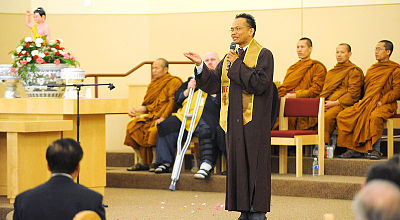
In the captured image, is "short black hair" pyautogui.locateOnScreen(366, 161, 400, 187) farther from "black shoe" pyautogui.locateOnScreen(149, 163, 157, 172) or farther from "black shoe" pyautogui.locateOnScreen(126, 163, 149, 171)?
"black shoe" pyautogui.locateOnScreen(126, 163, 149, 171)

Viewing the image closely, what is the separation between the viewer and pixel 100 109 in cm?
533

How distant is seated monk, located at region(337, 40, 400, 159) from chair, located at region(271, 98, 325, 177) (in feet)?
1.14

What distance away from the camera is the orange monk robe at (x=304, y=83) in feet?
23.7

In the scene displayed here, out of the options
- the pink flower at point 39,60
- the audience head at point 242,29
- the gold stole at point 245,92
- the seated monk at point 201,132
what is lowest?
the seated monk at point 201,132

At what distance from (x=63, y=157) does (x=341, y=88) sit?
5.34 metres

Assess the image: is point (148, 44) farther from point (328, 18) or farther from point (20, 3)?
point (328, 18)

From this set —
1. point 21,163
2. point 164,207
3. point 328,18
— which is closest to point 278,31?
point 328,18

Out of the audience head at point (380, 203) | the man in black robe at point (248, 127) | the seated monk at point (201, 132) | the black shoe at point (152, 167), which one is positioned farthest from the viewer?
the black shoe at point (152, 167)

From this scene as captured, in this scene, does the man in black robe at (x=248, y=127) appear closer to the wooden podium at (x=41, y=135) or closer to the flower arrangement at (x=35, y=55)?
the wooden podium at (x=41, y=135)

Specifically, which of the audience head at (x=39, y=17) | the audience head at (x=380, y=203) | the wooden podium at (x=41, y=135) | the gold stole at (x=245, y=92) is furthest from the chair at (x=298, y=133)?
the audience head at (x=380, y=203)

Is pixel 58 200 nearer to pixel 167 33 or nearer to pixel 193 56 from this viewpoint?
pixel 193 56

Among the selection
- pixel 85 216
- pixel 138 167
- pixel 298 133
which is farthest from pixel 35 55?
pixel 85 216

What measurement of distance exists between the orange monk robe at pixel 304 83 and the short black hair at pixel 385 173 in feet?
17.8

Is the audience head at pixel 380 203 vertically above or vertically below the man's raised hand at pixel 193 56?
below
